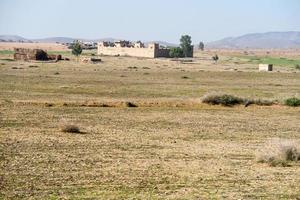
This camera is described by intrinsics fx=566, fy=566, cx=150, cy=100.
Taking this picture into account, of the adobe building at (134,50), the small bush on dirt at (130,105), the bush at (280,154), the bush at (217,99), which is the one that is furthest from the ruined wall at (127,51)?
the bush at (280,154)

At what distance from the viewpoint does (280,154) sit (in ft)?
64.6

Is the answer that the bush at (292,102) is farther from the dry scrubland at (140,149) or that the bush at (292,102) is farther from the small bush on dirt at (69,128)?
the small bush on dirt at (69,128)

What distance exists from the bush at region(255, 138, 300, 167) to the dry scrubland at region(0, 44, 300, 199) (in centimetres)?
45

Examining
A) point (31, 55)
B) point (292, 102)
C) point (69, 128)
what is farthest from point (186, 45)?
point (69, 128)

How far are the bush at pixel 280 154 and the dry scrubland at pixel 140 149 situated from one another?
1.49ft

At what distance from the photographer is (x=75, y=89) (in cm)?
5116

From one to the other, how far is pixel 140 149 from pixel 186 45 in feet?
518

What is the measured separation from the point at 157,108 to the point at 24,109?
905cm

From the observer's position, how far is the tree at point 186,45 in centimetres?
17688

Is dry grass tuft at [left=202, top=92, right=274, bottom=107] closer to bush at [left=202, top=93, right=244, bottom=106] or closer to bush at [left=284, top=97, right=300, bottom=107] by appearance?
bush at [left=202, top=93, right=244, bottom=106]

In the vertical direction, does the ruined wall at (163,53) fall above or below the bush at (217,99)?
below

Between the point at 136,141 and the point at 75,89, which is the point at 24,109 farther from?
the point at 75,89

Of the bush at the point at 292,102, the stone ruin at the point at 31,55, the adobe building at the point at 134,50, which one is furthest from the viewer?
the adobe building at the point at 134,50

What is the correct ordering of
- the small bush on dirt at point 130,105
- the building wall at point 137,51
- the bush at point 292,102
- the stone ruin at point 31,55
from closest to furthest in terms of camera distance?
the small bush on dirt at point 130,105
the bush at point 292,102
the stone ruin at point 31,55
the building wall at point 137,51
